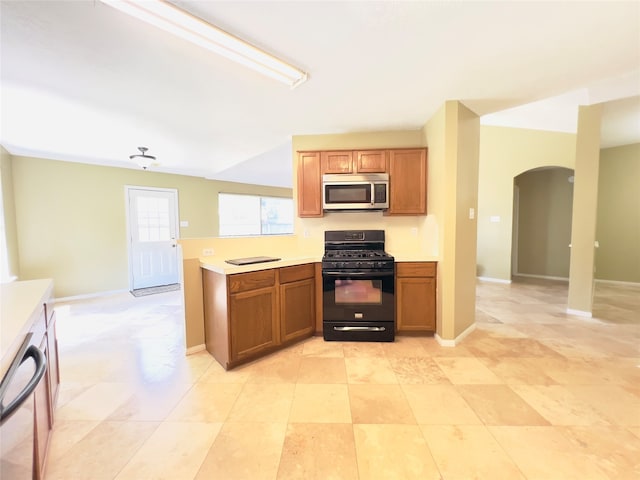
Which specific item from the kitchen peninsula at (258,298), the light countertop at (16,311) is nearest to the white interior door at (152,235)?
the kitchen peninsula at (258,298)

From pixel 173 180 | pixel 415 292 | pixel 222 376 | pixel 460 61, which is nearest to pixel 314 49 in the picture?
pixel 460 61

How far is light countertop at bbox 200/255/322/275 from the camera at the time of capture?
216 cm

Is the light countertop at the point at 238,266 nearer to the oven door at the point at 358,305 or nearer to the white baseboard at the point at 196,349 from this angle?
the oven door at the point at 358,305

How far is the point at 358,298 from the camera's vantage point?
2.69 m

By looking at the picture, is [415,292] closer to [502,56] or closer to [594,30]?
[502,56]

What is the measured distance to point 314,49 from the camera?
67.1 inches

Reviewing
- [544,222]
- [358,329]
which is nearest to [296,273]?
[358,329]

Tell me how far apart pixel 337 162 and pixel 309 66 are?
1207 mm

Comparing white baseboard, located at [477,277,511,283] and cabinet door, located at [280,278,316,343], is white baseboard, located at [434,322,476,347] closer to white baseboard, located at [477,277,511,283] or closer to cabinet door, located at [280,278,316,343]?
cabinet door, located at [280,278,316,343]

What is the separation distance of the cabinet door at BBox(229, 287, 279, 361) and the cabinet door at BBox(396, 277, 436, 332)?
4.37 feet

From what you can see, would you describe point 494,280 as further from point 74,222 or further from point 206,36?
point 74,222

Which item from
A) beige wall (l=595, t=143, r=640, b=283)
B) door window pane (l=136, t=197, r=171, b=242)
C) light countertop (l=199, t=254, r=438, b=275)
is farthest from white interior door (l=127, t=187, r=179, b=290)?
beige wall (l=595, t=143, r=640, b=283)

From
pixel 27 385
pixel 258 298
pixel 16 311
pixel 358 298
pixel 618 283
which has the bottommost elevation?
pixel 618 283

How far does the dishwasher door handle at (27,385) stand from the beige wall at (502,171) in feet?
20.9
